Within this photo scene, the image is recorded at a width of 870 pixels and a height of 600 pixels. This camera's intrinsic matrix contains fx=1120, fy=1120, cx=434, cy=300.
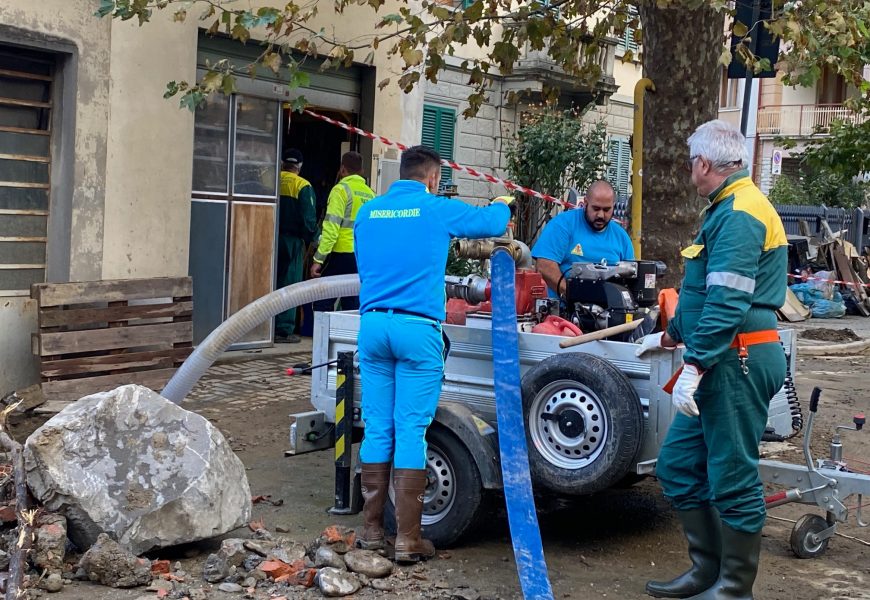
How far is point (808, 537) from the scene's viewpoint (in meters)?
5.81

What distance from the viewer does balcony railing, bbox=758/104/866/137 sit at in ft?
151

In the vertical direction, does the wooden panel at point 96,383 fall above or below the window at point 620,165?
below

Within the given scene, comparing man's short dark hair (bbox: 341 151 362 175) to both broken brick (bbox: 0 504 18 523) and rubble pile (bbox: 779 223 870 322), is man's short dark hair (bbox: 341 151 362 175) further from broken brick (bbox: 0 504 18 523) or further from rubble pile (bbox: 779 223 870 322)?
rubble pile (bbox: 779 223 870 322)

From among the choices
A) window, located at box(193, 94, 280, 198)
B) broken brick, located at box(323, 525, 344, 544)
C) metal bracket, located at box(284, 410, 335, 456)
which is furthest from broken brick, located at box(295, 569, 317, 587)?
window, located at box(193, 94, 280, 198)

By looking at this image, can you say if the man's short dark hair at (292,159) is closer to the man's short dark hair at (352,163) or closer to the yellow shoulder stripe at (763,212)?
the man's short dark hair at (352,163)

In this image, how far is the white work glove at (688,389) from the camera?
4699mm

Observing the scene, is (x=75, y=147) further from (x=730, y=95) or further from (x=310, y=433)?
(x=730, y=95)

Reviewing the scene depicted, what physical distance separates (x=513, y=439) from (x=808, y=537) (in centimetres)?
172

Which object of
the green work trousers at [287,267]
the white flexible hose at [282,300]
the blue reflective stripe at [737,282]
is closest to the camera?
the blue reflective stripe at [737,282]

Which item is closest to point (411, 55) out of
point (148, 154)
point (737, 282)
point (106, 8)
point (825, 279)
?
point (106, 8)

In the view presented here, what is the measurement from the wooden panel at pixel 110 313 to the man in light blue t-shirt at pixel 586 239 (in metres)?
3.64

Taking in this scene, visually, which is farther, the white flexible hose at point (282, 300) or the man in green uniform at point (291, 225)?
the man in green uniform at point (291, 225)

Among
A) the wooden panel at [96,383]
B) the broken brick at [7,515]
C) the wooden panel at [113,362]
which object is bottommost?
the broken brick at [7,515]

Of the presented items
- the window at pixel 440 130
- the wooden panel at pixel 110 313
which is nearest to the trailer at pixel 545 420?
the wooden panel at pixel 110 313
